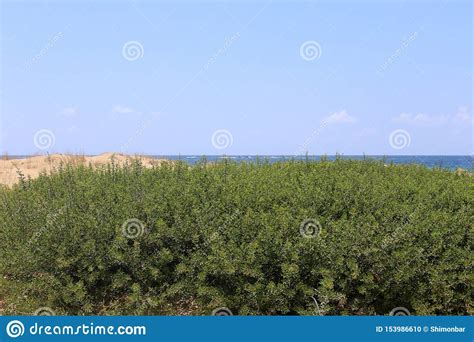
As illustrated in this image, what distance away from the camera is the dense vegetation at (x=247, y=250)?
5.34 m

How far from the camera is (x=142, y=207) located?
19.9 feet

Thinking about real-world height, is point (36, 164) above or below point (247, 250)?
above

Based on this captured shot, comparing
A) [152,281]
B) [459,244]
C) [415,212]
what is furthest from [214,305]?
[459,244]

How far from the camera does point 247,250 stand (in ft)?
17.4

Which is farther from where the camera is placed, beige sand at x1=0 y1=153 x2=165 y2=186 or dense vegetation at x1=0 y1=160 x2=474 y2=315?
beige sand at x1=0 y1=153 x2=165 y2=186

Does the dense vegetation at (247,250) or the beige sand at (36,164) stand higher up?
the beige sand at (36,164)

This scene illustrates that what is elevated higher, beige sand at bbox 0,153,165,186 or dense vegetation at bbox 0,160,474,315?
beige sand at bbox 0,153,165,186

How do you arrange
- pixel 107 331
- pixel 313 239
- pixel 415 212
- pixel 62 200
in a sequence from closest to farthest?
pixel 107 331, pixel 313 239, pixel 415 212, pixel 62 200

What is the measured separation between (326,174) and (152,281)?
8.98 ft

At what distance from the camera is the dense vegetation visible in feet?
17.5

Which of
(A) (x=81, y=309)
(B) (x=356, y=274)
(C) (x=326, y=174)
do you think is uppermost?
(C) (x=326, y=174)

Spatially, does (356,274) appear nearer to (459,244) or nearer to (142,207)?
(459,244)

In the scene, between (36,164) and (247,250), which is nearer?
(247,250)

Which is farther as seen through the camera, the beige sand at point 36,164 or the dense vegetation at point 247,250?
the beige sand at point 36,164
